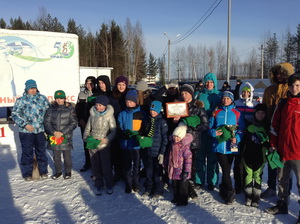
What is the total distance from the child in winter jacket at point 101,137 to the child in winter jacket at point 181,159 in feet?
3.70

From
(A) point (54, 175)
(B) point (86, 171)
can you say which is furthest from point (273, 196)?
(A) point (54, 175)

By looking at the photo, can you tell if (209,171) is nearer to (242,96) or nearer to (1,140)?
(242,96)

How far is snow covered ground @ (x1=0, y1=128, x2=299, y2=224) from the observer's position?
3.15 metres

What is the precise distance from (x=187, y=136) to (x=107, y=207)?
1630 millimetres

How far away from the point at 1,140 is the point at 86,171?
3832mm

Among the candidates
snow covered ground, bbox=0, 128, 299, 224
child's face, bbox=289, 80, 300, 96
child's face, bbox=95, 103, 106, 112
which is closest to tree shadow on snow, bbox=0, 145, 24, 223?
snow covered ground, bbox=0, 128, 299, 224

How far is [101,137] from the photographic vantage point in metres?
3.93

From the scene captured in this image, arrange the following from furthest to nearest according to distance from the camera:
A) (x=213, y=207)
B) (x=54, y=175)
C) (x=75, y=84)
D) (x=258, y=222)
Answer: (x=75, y=84), (x=54, y=175), (x=213, y=207), (x=258, y=222)

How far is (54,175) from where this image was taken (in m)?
4.63

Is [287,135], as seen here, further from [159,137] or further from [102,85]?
[102,85]

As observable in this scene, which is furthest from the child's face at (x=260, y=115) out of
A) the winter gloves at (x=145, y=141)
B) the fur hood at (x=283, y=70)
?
the winter gloves at (x=145, y=141)

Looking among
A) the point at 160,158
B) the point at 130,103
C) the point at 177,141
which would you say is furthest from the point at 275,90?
the point at 130,103

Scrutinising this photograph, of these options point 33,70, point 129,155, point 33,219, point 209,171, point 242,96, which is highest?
point 33,70

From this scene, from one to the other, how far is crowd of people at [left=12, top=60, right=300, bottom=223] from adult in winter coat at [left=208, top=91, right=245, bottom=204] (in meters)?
0.01
